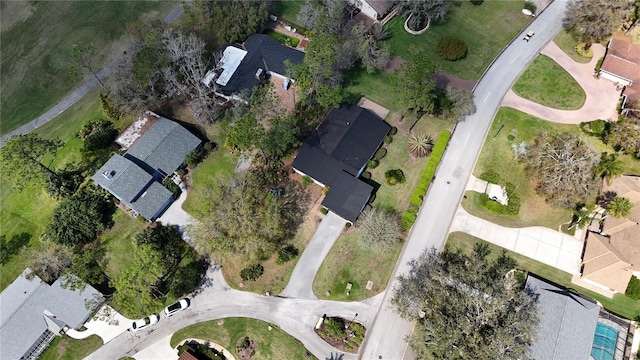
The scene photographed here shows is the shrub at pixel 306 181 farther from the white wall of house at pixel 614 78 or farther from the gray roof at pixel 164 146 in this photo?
the white wall of house at pixel 614 78

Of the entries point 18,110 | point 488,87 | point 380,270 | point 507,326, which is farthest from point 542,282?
point 18,110

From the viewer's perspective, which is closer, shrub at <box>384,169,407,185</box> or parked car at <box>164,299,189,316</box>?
parked car at <box>164,299,189,316</box>

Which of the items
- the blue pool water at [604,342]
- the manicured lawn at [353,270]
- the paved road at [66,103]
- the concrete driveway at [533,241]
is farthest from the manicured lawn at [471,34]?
the paved road at [66,103]

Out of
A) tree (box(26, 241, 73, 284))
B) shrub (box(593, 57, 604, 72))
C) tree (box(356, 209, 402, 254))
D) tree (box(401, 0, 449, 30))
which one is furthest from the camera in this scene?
tree (box(401, 0, 449, 30))

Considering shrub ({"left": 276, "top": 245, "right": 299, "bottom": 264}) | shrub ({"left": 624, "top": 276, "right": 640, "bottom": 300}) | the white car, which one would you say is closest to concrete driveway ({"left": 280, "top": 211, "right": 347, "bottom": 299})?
shrub ({"left": 276, "top": 245, "right": 299, "bottom": 264})

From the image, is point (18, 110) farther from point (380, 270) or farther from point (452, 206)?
point (452, 206)

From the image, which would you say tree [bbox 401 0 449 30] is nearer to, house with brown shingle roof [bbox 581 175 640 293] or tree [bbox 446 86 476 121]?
tree [bbox 446 86 476 121]

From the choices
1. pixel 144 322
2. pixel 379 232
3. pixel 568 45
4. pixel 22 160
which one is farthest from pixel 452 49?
pixel 22 160
